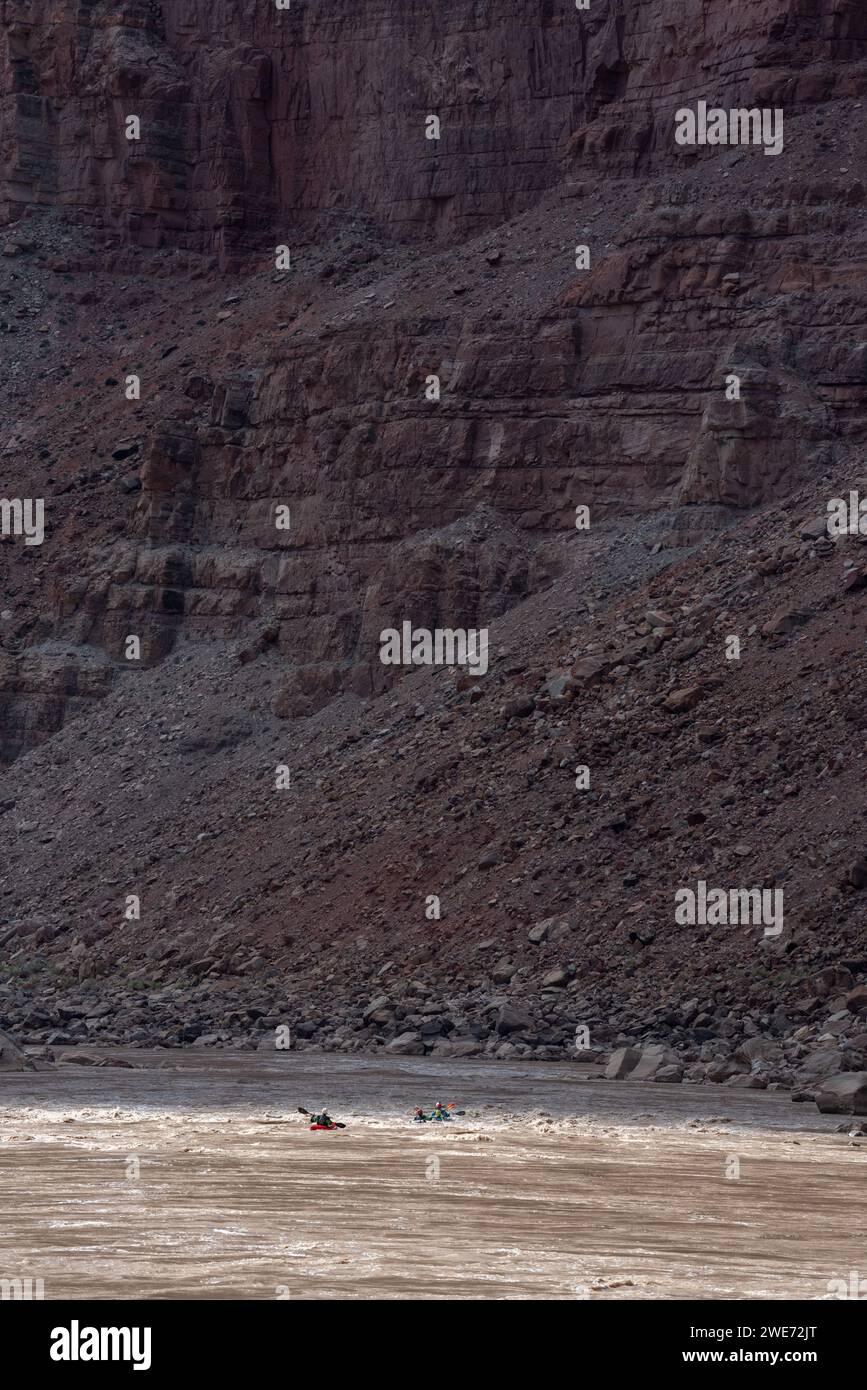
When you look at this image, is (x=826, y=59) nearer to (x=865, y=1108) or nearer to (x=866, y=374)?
(x=866, y=374)

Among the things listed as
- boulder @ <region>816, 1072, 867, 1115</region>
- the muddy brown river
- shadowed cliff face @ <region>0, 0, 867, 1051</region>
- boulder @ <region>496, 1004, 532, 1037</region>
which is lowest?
the muddy brown river

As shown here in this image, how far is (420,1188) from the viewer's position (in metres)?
17.7

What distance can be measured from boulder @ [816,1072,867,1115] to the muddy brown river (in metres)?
0.26

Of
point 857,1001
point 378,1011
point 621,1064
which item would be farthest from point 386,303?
point 621,1064

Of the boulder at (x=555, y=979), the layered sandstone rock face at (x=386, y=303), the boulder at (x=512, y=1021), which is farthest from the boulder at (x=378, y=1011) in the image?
the layered sandstone rock face at (x=386, y=303)

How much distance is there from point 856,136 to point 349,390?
12.1 m

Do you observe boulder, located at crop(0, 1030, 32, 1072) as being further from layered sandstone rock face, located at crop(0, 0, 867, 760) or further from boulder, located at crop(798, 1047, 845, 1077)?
layered sandstone rock face, located at crop(0, 0, 867, 760)

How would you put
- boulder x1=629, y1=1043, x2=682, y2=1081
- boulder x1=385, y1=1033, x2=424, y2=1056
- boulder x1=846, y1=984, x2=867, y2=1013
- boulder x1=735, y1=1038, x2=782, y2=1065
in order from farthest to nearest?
boulder x1=385, y1=1033, x2=424, y2=1056
boulder x1=846, y1=984, x2=867, y2=1013
boulder x1=735, y1=1038, x2=782, y2=1065
boulder x1=629, y1=1043, x2=682, y2=1081

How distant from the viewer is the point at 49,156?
69.3m

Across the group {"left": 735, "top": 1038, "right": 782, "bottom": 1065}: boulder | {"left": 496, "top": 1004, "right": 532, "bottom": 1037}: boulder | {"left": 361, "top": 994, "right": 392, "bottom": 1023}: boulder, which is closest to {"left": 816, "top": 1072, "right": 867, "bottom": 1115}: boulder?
{"left": 735, "top": 1038, "right": 782, "bottom": 1065}: boulder

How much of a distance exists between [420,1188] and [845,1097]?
655 cm

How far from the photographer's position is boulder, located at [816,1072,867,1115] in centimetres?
2259
